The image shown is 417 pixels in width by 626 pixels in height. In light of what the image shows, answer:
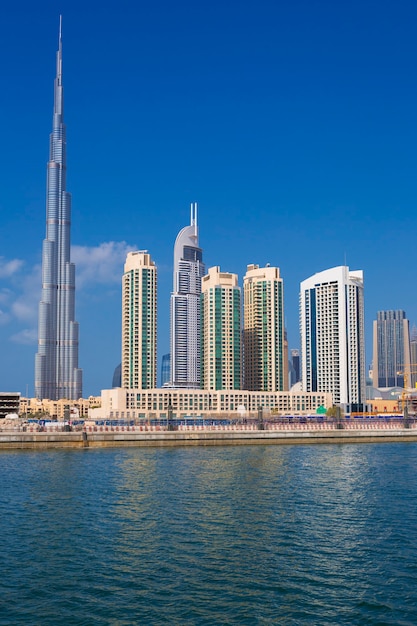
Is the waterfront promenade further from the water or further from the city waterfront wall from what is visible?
the water

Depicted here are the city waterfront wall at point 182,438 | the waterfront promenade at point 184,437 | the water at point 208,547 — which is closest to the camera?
the water at point 208,547

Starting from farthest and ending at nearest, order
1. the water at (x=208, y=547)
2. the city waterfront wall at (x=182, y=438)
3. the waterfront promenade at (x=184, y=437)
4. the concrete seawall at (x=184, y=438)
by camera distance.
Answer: the waterfront promenade at (x=184, y=437), the city waterfront wall at (x=182, y=438), the concrete seawall at (x=184, y=438), the water at (x=208, y=547)

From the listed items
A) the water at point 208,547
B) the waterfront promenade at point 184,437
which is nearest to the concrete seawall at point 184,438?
the waterfront promenade at point 184,437

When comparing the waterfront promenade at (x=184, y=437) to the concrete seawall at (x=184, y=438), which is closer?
the concrete seawall at (x=184, y=438)

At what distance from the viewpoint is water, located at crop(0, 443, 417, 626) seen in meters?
34.1

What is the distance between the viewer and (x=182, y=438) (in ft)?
420

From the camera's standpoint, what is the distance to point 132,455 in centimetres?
10806

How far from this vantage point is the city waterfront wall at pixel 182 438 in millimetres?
121750

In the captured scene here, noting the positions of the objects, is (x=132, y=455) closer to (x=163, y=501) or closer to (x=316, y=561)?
(x=163, y=501)

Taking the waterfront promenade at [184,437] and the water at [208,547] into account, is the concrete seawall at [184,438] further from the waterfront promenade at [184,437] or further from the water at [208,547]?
the water at [208,547]

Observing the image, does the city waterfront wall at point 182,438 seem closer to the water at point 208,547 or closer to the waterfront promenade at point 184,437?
the waterfront promenade at point 184,437

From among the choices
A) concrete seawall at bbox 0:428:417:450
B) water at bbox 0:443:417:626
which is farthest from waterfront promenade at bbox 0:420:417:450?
water at bbox 0:443:417:626

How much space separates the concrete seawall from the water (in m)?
39.3

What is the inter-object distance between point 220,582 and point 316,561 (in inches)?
283
